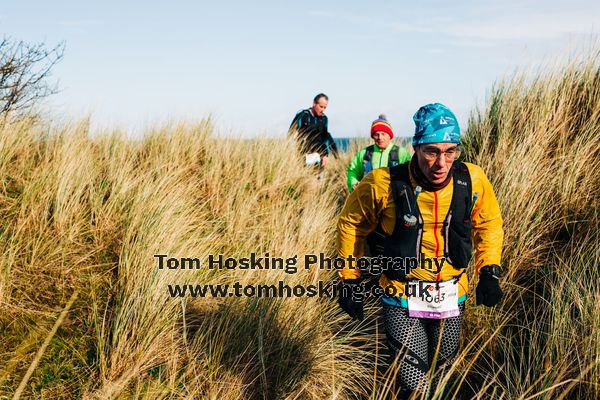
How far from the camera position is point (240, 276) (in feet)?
14.9

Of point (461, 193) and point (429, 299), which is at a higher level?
point (461, 193)

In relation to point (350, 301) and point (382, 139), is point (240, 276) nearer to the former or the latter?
point (350, 301)

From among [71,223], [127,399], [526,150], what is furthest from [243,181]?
[127,399]

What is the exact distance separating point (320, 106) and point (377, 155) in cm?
306

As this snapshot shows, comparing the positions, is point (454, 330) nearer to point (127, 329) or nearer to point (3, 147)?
point (127, 329)

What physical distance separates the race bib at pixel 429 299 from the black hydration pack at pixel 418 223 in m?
0.15

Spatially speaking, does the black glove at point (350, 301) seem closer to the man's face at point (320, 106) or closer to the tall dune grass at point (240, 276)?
the tall dune grass at point (240, 276)

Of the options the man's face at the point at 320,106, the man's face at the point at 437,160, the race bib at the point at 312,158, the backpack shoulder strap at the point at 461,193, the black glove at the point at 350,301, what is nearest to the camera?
the man's face at the point at 437,160

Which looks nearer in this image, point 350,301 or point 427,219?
point 427,219

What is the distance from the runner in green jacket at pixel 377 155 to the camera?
6664mm

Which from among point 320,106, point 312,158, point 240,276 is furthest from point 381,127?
point 240,276

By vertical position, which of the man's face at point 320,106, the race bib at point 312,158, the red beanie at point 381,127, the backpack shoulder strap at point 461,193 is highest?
the man's face at point 320,106

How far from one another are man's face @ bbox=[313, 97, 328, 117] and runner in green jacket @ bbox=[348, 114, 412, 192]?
111 inches

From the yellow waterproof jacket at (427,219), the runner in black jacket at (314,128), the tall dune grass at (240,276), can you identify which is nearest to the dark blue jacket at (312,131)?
the runner in black jacket at (314,128)
